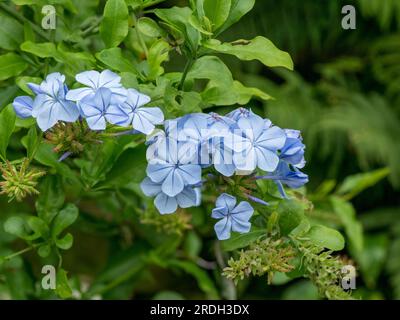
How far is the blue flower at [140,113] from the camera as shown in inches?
32.3

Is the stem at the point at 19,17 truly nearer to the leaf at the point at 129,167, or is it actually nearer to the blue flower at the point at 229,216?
the leaf at the point at 129,167

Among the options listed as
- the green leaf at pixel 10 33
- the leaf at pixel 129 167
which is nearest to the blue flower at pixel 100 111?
the leaf at pixel 129 167

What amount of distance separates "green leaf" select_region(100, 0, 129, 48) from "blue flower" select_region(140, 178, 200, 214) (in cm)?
22

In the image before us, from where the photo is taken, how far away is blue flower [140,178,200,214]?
829 millimetres

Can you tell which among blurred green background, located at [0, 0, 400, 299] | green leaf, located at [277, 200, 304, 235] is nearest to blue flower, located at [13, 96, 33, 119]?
green leaf, located at [277, 200, 304, 235]

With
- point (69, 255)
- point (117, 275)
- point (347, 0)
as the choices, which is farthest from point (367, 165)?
point (117, 275)

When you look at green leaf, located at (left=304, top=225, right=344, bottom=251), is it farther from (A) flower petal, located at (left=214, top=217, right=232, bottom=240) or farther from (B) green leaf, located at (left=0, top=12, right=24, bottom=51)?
(B) green leaf, located at (left=0, top=12, right=24, bottom=51)

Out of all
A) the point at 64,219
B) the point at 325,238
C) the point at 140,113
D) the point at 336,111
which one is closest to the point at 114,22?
the point at 140,113

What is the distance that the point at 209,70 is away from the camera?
0.91m

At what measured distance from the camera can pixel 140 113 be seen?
2.73 feet

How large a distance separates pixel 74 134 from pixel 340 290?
37cm

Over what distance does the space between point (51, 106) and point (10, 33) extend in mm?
318

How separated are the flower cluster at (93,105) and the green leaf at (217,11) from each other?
14 cm
